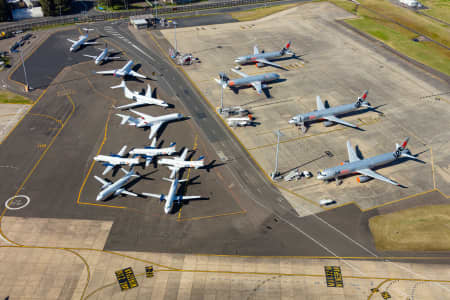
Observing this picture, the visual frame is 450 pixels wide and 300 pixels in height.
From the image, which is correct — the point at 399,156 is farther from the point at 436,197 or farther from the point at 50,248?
the point at 50,248

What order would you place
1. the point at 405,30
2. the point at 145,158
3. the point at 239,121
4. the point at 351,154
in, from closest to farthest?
the point at 145,158 → the point at 351,154 → the point at 239,121 → the point at 405,30

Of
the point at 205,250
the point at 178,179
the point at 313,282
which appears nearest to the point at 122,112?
the point at 178,179

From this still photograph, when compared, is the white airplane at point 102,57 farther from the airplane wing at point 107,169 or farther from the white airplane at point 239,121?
the airplane wing at point 107,169

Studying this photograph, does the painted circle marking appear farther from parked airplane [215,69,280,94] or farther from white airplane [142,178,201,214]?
parked airplane [215,69,280,94]

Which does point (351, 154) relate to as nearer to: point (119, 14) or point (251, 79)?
point (251, 79)

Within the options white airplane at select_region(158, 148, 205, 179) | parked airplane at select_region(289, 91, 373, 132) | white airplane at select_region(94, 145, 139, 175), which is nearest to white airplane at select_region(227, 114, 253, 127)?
parked airplane at select_region(289, 91, 373, 132)

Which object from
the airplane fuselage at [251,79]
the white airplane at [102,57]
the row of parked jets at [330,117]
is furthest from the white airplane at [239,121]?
the white airplane at [102,57]

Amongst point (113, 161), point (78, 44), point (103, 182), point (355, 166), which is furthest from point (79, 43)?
point (355, 166)
